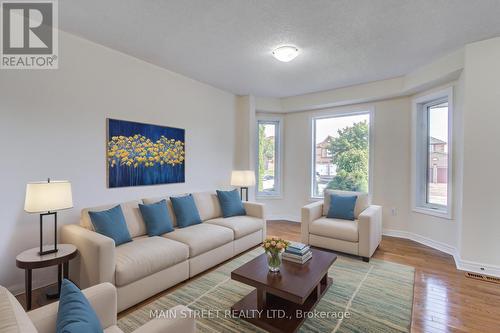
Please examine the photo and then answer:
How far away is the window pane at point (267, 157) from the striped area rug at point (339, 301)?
2.68 m

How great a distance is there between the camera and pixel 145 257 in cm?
229

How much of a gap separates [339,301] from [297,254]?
0.57m

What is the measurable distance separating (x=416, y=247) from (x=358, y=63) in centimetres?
293

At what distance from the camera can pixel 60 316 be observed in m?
1.02

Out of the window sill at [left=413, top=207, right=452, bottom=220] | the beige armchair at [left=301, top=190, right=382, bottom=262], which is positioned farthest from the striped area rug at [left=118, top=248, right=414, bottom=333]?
the window sill at [left=413, top=207, right=452, bottom=220]

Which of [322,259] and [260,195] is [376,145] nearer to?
[260,195]

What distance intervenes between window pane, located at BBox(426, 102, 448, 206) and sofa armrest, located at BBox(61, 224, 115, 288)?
4494 mm

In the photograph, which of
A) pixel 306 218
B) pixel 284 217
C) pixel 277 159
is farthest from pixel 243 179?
pixel 284 217

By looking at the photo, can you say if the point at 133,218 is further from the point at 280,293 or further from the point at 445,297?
the point at 445,297

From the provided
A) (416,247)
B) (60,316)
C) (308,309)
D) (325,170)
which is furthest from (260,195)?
(60,316)


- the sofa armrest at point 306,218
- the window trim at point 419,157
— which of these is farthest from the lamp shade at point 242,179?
the window trim at point 419,157

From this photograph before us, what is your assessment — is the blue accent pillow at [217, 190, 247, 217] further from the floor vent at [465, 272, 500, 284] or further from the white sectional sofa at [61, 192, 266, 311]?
the floor vent at [465, 272, 500, 284]

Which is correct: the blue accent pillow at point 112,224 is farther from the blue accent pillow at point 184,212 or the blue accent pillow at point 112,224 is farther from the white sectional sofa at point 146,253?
the blue accent pillow at point 184,212

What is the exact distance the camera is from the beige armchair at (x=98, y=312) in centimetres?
87
